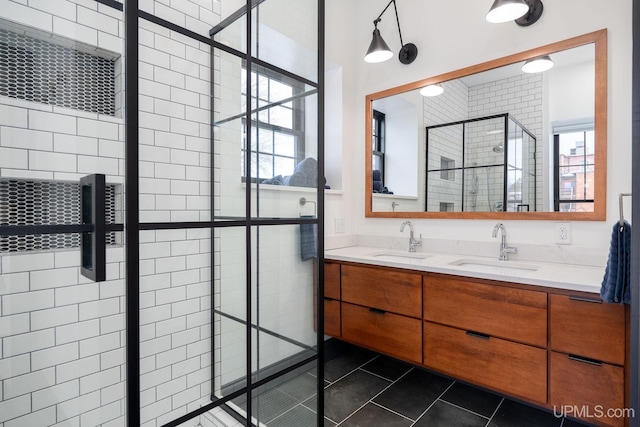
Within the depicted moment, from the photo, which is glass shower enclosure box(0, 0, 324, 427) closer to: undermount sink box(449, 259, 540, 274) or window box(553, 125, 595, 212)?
undermount sink box(449, 259, 540, 274)

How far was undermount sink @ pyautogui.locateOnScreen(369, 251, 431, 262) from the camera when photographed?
7.68 feet

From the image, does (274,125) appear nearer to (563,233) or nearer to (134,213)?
(134,213)

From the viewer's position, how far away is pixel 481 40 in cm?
214

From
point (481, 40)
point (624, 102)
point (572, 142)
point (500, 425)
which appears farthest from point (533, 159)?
point (500, 425)

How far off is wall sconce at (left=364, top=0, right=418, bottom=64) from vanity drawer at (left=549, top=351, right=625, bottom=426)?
201 centimetres

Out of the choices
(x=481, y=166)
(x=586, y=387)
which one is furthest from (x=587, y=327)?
(x=481, y=166)

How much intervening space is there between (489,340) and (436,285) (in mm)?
355

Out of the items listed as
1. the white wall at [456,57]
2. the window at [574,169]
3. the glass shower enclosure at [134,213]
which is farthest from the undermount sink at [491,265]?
the glass shower enclosure at [134,213]

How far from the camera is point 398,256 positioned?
242 cm

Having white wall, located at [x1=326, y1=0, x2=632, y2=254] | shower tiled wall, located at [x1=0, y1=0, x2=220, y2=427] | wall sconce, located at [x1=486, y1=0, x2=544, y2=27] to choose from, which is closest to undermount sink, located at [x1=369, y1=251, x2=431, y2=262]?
white wall, located at [x1=326, y1=0, x2=632, y2=254]

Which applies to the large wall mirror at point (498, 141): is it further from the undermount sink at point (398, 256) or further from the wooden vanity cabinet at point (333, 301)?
the wooden vanity cabinet at point (333, 301)

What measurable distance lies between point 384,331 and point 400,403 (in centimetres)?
39

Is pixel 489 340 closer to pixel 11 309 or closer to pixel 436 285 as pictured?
pixel 436 285

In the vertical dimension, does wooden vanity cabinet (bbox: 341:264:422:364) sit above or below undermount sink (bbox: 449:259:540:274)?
below
